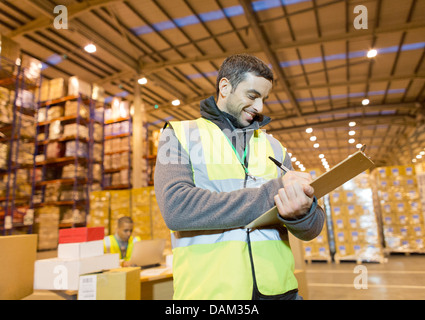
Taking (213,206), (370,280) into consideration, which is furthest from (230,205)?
(370,280)

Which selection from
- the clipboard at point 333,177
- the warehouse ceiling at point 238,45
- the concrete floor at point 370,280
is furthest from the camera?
the warehouse ceiling at point 238,45

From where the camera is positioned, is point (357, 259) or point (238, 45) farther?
point (238, 45)

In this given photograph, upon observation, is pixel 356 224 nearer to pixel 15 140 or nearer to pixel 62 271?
pixel 62 271

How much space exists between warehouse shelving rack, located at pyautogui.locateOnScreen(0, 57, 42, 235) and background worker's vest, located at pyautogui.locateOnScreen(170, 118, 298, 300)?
6.93 metres

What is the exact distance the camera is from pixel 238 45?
10.2 m

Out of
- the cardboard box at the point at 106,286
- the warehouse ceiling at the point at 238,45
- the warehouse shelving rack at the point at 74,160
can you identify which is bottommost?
the cardboard box at the point at 106,286

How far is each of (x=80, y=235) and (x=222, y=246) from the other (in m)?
2.41

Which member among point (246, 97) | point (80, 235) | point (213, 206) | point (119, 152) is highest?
point (119, 152)

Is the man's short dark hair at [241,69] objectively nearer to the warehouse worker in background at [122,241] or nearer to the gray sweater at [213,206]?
the gray sweater at [213,206]

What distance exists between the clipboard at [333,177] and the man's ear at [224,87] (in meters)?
0.56

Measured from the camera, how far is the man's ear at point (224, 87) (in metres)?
1.33

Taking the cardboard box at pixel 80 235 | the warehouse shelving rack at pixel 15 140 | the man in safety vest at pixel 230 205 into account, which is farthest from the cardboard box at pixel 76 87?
the man in safety vest at pixel 230 205

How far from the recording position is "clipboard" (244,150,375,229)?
3.16 feet

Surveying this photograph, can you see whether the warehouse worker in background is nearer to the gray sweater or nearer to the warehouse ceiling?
the gray sweater
